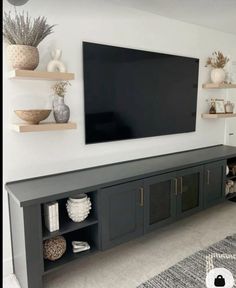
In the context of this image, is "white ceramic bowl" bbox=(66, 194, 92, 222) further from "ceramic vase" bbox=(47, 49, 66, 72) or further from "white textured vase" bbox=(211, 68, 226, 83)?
"white textured vase" bbox=(211, 68, 226, 83)

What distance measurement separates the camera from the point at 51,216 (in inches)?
71.2

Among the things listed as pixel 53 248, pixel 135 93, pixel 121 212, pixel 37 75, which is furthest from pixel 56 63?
pixel 53 248

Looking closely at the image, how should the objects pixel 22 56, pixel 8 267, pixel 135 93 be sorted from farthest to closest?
pixel 135 93
pixel 8 267
pixel 22 56

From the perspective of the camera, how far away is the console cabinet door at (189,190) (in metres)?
2.51

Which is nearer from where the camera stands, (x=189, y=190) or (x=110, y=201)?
(x=110, y=201)

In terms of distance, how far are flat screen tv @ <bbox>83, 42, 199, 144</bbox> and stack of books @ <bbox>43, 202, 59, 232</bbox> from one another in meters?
0.72

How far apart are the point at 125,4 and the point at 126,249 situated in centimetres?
224

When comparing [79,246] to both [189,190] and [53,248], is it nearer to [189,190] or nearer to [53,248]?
[53,248]

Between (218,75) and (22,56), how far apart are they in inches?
91.9

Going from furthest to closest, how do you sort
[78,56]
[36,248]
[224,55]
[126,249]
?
[224,55] < [126,249] < [78,56] < [36,248]

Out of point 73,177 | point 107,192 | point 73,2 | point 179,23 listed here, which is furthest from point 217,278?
point 179,23

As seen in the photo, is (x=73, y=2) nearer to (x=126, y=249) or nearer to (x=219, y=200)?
(x=126, y=249)

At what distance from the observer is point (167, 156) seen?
290cm

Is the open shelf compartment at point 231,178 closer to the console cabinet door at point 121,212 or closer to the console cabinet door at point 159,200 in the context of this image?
the console cabinet door at point 159,200
